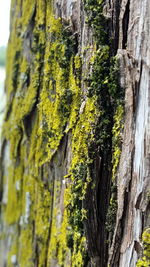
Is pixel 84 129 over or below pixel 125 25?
below

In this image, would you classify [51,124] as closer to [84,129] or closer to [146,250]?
[84,129]

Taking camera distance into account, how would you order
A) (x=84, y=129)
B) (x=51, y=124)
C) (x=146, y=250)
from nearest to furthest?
(x=146, y=250) < (x=84, y=129) < (x=51, y=124)

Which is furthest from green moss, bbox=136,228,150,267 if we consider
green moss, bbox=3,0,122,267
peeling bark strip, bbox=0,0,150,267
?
green moss, bbox=3,0,122,267

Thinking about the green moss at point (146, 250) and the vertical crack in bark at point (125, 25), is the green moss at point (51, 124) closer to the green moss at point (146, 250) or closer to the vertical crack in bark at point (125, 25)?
the vertical crack in bark at point (125, 25)

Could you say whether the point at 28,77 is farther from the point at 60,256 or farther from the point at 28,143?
the point at 60,256

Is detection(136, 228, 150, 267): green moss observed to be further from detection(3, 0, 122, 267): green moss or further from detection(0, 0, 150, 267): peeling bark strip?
detection(3, 0, 122, 267): green moss

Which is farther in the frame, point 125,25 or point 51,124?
point 51,124

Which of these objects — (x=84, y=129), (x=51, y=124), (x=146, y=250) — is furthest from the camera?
(x=51, y=124)

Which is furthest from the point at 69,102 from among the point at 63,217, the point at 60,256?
the point at 60,256

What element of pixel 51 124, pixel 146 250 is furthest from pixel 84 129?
pixel 146 250
